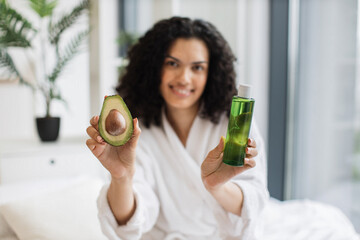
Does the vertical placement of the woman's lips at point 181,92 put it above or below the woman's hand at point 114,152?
above

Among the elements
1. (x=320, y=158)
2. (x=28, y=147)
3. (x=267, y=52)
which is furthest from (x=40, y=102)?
(x=320, y=158)

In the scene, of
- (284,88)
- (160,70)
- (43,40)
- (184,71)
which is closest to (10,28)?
(43,40)

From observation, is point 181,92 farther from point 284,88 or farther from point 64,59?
point 284,88

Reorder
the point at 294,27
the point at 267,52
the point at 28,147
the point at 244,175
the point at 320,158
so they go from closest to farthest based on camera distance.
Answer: the point at 244,175 → the point at 28,147 → the point at 320,158 → the point at 294,27 → the point at 267,52

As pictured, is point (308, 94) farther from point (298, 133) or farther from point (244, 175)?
point (244, 175)

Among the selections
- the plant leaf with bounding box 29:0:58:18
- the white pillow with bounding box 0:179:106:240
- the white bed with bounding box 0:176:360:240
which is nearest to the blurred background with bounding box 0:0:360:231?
the plant leaf with bounding box 29:0:58:18

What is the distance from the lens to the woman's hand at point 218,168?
30.2 inches

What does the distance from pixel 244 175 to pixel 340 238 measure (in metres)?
0.48

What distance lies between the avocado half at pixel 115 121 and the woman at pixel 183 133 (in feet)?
1.22

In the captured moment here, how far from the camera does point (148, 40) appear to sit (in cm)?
128

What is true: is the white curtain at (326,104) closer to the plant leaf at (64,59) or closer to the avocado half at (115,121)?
the plant leaf at (64,59)

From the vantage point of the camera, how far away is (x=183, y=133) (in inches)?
53.3

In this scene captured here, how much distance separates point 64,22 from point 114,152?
4.50ft

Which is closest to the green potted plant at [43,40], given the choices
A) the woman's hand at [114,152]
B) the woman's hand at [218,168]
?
the woman's hand at [114,152]
